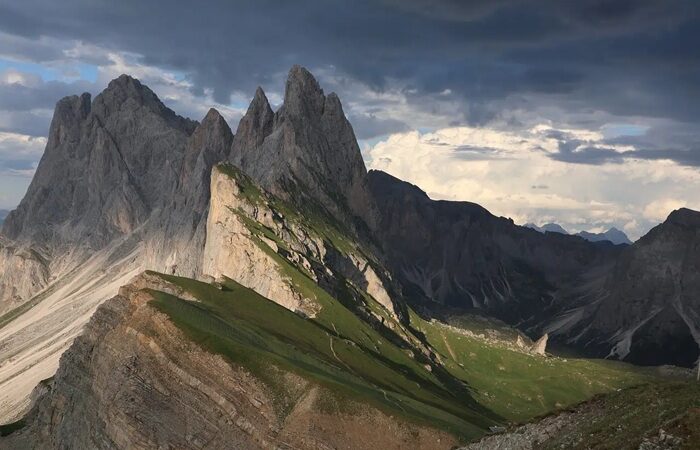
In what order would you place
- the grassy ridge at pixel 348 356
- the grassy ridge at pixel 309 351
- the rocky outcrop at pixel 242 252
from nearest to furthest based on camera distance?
the grassy ridge at pixel 309 351 → the grassy ridge at pixel 348 356 → the rocky outcrop at pixel 242 252

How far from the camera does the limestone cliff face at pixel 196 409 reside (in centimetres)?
7400

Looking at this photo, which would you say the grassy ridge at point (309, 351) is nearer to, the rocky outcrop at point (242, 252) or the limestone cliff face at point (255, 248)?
the rocky outcrop at point (242, 252)

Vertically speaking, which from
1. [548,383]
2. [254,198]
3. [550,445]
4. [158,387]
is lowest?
[548,383]

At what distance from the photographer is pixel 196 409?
250ft

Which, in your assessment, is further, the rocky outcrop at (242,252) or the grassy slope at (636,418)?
the rocky outcrop at (242,252)

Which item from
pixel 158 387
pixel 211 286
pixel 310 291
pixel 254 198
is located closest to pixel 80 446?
pixel 158 387

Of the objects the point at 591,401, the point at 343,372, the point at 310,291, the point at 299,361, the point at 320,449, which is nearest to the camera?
the point at 591,401

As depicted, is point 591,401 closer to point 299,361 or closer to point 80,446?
point 299,361

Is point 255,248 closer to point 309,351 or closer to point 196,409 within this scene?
point 309,351

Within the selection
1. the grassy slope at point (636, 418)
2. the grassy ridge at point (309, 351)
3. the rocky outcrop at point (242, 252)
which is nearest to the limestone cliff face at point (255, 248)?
the rocky outcrop at point (242, 252)

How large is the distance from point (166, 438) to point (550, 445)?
40722mm

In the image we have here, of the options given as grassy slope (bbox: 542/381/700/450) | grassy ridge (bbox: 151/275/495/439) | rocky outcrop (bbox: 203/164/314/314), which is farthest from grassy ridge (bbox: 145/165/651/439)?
grassy slope (bbox: 542/381/700/450)

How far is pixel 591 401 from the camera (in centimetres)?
5688

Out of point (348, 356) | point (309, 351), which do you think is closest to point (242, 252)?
point (348, 356)
